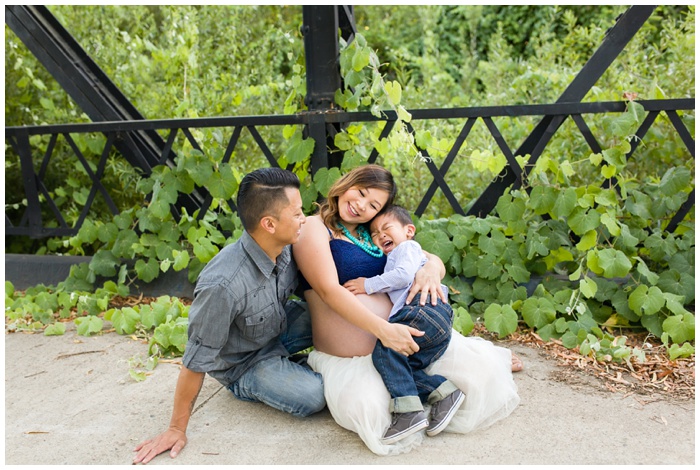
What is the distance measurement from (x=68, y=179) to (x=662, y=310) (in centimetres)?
418

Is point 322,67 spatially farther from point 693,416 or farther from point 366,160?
point 693,416

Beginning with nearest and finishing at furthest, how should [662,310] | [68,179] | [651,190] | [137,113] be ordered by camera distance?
[662,310] → [651,190] → [137,113] → [68,179]

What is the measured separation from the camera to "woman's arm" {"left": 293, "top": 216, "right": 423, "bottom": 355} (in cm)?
246

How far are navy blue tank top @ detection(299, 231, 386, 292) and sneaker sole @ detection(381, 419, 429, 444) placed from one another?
2.20 ft

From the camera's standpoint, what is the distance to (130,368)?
3234 mm

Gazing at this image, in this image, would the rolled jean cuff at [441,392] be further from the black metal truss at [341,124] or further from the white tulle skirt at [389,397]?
the black metal truss at [341,124]

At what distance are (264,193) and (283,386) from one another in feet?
2.52

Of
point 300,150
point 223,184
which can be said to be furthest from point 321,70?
point 223,184

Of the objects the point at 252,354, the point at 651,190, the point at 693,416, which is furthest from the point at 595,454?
the point at 651,190

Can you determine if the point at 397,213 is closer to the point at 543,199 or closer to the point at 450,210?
the point at 543,199

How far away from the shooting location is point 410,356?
8.55ft

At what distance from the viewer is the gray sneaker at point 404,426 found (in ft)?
7.66

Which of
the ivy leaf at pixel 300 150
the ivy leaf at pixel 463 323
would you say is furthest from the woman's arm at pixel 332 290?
the ivy leaf at pixel 300 150

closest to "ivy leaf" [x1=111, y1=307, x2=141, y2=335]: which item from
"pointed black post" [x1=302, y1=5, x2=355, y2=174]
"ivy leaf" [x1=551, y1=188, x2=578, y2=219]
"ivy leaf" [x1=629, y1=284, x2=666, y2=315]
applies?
"pointed black post" [x1=302, y1=5, x2=355, y2=174]
